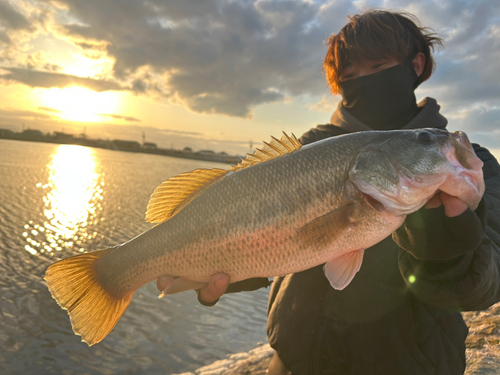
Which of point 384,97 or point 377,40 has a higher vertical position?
point 377,40

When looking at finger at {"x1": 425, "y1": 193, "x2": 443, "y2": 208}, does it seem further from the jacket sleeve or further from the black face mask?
the black face mask

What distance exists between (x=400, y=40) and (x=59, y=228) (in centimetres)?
1553

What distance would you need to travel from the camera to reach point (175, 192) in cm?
313

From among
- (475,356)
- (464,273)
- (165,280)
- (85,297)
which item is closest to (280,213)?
(165,280)

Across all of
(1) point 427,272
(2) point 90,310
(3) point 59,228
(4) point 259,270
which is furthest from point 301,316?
(3) point 59,228

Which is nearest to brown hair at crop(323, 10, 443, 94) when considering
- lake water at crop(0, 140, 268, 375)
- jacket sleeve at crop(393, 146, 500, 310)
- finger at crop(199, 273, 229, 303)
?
jacket sleeve at crop(393, 146, 500, 310)

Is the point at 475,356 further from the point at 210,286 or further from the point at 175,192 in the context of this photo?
the point at 175,192

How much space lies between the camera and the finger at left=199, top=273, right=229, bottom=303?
269 cm

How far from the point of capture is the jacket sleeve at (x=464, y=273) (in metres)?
2.18

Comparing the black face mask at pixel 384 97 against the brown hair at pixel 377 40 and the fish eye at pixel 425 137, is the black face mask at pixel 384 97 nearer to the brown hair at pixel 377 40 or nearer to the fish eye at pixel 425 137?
the brown hair at pixel 377 40

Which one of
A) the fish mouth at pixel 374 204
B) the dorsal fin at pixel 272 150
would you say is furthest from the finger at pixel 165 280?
the fish mouth at pixel 374 204

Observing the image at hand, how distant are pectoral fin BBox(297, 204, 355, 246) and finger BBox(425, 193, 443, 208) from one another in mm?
506

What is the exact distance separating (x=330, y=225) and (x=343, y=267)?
342mm

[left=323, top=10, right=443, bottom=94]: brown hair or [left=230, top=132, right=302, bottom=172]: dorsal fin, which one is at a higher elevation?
[left=323, top=10, right=443, bottom=94]: brown hair
